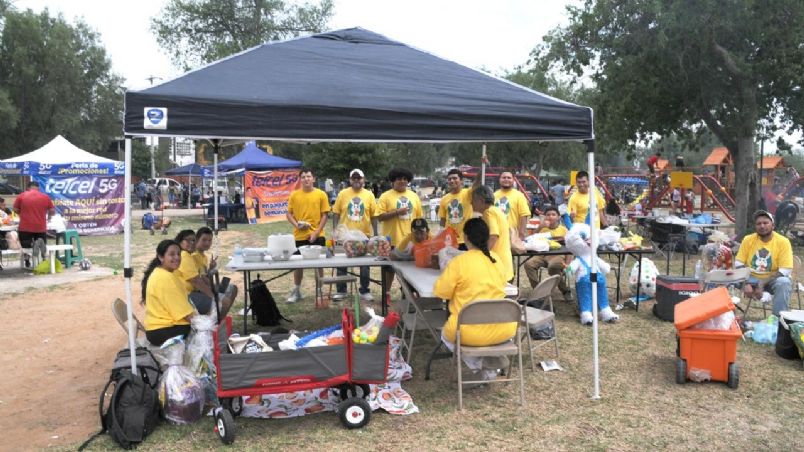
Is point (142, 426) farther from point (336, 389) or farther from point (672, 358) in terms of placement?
point (672, 358)

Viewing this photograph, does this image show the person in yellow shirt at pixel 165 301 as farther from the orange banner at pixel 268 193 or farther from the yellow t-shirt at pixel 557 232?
the orange banner at pixel 268 193

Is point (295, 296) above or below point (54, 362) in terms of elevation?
above

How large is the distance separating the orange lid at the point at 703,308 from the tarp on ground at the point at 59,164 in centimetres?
1505

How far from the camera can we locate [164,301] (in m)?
4.37

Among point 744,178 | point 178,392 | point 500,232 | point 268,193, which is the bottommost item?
point 178,392

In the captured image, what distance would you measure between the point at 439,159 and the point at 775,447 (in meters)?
54.5

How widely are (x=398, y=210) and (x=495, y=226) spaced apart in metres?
1.84

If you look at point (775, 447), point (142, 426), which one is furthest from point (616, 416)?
point (142, 426)

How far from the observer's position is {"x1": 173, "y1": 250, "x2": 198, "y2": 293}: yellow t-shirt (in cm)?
517

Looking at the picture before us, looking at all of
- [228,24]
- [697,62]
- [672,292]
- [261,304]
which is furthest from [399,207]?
[228,24]

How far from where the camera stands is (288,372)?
3.73 metres

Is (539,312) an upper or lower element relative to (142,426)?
upper

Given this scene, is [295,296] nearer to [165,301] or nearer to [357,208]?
[357,208]

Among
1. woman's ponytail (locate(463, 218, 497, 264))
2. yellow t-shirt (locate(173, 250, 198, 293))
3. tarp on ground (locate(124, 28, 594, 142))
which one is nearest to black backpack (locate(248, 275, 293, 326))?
yellow t-shirt (locate(173, 250, 198, 293))
